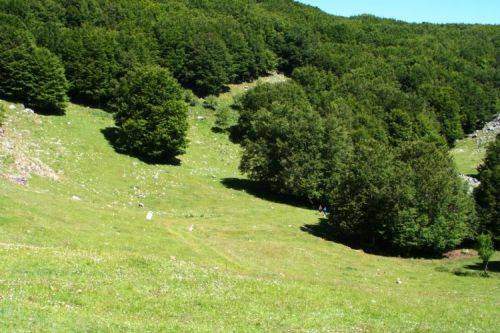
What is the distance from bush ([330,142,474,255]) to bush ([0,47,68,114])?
47.5 meters

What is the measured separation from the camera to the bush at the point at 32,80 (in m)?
86.1

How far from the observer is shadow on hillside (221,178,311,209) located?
8319 cm

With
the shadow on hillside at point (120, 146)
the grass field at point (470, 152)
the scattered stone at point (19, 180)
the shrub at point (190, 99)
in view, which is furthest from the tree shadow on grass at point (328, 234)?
the shrub at point (190, 99)

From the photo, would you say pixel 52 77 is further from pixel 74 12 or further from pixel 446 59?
pixel 446 59

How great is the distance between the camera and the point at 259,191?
8588cm

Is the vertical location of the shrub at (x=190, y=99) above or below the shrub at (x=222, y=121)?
above

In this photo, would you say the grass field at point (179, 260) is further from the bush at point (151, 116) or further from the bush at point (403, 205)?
the bush at point (403, 205)

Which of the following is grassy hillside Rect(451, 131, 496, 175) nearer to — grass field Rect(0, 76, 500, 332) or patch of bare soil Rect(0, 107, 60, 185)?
grass field Rect(0, 76, 500, 332)

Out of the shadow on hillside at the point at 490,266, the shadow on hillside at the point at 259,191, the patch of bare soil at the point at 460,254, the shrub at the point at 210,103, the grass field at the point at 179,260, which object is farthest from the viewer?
the shrub at the point at 210,103

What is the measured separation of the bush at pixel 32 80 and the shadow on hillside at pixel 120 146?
8554mm

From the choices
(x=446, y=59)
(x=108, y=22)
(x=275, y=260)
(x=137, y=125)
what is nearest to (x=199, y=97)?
(x=108, y=22)

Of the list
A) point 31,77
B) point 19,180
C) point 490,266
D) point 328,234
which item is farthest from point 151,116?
point 490,266

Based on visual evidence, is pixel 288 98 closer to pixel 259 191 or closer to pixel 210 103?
pixel 210 103

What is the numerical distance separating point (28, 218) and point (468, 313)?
101 feet
